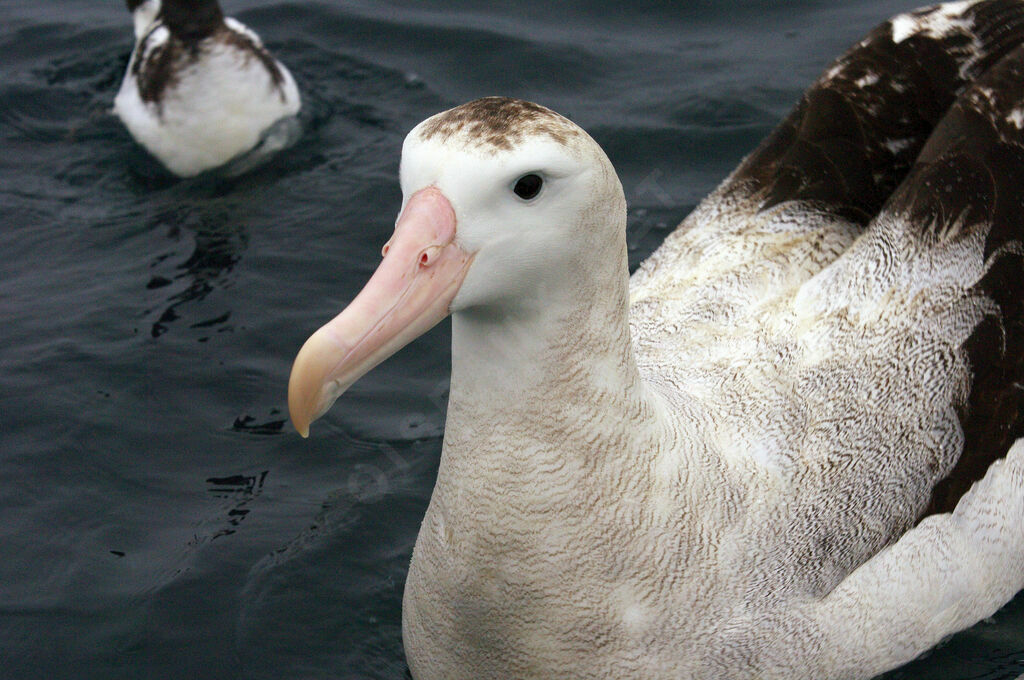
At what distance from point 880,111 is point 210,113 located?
478 cm

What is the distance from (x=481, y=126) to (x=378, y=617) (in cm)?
259

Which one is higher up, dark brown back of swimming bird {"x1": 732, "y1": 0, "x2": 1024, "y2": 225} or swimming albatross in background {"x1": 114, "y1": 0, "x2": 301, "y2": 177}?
dark brown back of swimming bird {"x1": 732, "y1": 0, "x2": 1024, "y2": 225}

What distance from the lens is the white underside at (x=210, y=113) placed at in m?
8.81

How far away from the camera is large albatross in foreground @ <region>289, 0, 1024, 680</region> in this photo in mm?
3451

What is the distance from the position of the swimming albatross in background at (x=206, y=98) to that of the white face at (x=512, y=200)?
5.70 metres

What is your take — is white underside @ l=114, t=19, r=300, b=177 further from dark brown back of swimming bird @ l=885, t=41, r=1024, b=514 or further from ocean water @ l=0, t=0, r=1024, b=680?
dark brown back of swimming bird @ l=885, t=41, r=1024, b=514

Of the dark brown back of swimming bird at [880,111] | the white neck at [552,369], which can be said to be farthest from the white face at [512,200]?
the dark brown back of swimming bird at [880,111]

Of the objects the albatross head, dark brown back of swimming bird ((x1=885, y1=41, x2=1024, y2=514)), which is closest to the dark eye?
the albatross head

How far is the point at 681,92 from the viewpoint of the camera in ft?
30.7

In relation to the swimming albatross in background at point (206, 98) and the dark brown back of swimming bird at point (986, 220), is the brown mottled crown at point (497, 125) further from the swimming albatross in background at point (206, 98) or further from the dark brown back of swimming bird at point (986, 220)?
the swimming albatross in background at point (206, 98)

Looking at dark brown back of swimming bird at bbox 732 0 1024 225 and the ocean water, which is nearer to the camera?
the ocean water

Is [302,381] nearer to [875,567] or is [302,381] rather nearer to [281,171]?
[875,567]

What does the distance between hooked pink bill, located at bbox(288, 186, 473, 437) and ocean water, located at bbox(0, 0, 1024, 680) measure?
2.12 m

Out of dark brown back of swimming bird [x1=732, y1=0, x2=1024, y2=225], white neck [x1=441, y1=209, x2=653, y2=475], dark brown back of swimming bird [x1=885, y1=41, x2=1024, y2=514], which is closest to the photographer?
white neck [x1=441, y1=209, x2=653, y2=475]
